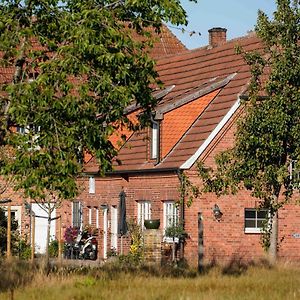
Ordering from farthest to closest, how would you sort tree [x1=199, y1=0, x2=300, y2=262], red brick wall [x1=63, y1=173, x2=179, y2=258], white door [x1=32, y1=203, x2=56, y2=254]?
white door [x1=32, y1=203, x2=56, y2=254] < red brick wall [x1=63, y1=173, x2=179, y2=258] < tree [x1=199, y1=0, x2=300, y2=262]

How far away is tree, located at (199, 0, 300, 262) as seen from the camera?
2738 cm

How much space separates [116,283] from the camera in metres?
22.5

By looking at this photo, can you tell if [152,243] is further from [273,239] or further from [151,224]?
[273,239]

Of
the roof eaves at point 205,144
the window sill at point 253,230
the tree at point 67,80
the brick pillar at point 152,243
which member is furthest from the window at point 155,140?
the tree at point 67,80

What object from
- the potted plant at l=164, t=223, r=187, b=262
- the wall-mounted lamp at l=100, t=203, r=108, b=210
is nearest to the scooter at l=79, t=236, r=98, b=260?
the wall-mounted lamp at l=100, t=203, r=108, b=210

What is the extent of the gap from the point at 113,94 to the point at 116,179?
2109 cm

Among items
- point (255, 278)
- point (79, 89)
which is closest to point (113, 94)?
point (79, 89)

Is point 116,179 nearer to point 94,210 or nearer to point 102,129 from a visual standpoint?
point 94,210

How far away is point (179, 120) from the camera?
37.9 meters

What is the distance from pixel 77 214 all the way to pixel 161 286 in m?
22.9

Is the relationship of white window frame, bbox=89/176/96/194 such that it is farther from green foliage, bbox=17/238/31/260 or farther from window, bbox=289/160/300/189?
window, bbox=289/160/300/189

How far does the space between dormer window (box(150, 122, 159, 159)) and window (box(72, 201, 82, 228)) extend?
653 centimetres

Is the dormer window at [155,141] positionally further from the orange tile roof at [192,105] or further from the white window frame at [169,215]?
the white window frame at [169,215]

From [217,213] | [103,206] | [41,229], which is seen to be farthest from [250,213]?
[41,229]
